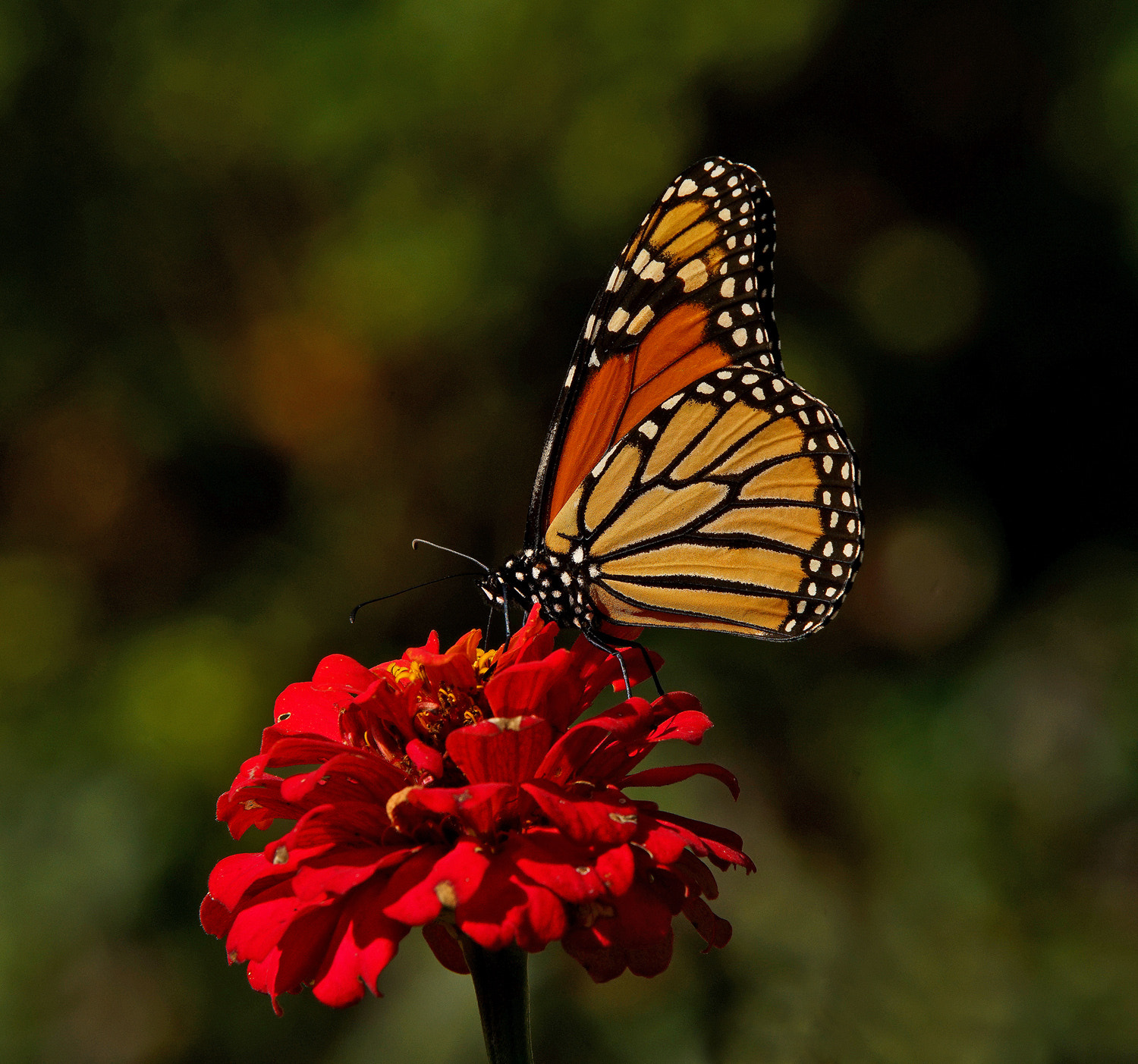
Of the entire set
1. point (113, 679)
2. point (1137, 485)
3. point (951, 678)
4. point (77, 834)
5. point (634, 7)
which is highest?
point (634, 7)

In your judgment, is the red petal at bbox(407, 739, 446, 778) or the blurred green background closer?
the red petal at bbox(407, 739, 446, 778)

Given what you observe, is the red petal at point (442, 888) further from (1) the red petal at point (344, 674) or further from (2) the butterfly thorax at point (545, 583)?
(2) the butterfly thorax at point (545, 583)

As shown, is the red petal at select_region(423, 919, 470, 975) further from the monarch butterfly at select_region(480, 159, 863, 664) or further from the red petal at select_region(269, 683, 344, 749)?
the monarch butterfly at select_region(480, 159, 863, 664)

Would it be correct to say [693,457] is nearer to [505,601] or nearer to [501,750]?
[505,601]

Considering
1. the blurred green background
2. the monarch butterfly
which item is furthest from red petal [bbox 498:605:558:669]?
the blurred green background

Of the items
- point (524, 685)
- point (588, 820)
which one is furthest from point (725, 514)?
point (588, 820)

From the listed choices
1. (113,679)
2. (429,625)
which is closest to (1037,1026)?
(429,625)

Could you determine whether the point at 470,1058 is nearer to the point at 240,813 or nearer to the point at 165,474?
the point at 240,813
